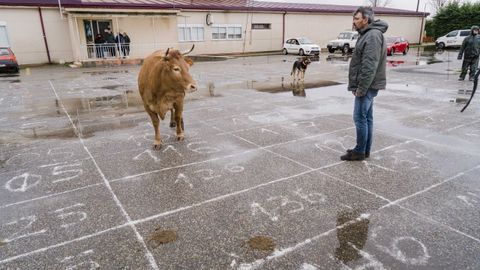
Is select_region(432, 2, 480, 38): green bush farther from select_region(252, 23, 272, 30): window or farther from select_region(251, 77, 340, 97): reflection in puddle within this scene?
select_region(251, 77, 340, 97): reflection in puddle

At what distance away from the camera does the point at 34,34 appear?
21.9 metres

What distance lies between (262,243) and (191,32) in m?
26.9

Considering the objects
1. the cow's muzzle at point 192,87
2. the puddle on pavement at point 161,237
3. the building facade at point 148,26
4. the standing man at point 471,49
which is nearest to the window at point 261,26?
the building facade at point 148,26

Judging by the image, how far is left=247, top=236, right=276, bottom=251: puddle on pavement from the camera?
121 inches

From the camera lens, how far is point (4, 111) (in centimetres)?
891

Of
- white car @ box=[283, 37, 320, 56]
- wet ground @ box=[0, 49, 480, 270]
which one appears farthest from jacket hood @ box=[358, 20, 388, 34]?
white car @ box=[283, 37, 320, 56]

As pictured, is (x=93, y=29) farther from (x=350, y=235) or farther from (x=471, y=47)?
(x=350, y=235)

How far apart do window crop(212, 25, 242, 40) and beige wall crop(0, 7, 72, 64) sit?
1169 centimetres

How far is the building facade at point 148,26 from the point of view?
21.7 metres

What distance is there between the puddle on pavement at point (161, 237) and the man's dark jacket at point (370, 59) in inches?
125

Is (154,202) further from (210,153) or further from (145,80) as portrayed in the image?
(145,80)

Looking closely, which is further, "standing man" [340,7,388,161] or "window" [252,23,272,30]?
"window" [252,23,272,30]

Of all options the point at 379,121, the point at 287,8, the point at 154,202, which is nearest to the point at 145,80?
the point at 154,202

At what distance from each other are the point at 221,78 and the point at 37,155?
33.2 ft
